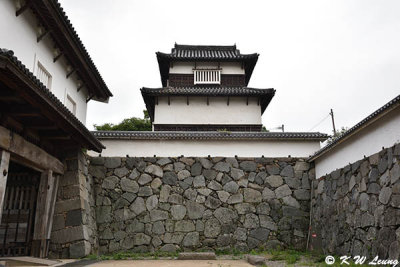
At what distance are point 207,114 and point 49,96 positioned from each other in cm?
891

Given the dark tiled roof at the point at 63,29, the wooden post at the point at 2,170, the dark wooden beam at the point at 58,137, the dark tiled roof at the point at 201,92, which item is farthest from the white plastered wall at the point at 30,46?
the dark tiled roof at the point at 201,92

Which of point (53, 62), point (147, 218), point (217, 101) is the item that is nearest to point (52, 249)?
point (147, 218)

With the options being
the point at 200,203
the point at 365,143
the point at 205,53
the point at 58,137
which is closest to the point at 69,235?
the point at 58,137

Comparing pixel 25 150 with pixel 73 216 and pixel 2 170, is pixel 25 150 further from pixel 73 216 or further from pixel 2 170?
pixel 73 216

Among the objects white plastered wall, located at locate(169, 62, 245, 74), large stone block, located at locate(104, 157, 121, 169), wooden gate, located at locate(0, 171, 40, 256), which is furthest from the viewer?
white plastered wall, located at locate(169, 62, 245, 74)

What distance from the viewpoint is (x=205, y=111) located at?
44.6 ft

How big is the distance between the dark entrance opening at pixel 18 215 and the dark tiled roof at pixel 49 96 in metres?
1.40

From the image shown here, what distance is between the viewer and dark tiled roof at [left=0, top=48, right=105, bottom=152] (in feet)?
12.3

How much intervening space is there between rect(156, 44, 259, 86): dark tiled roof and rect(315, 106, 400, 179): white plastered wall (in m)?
7.89

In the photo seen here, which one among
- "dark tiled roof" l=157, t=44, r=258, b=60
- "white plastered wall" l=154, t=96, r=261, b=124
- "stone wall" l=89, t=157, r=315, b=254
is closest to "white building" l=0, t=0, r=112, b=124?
"stone wall" l=89, t=157, r=315, b=254

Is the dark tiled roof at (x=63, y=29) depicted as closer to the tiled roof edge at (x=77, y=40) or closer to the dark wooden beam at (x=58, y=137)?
the tiled roof edge at (x=77, y=40)

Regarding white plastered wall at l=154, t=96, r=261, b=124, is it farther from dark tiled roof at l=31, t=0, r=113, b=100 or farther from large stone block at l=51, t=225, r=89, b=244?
large stone block at l=51, t=225, r=89, b=244

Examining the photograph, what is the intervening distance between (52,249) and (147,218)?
8.05 ft

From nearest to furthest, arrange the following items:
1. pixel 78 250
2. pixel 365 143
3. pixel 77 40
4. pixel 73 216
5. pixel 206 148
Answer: pixel 365 143, pixel 78 250, pixel 73 216, pixel 77 40, pixel 206 148
